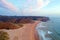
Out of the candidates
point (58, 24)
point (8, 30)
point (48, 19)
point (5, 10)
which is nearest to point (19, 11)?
point (5, 10)

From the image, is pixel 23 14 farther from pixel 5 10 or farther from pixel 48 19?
pixel 48 19

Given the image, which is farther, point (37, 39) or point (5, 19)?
point (5, 19)

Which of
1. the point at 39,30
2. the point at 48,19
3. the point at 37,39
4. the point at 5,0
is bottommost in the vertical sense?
the point at 37,39
